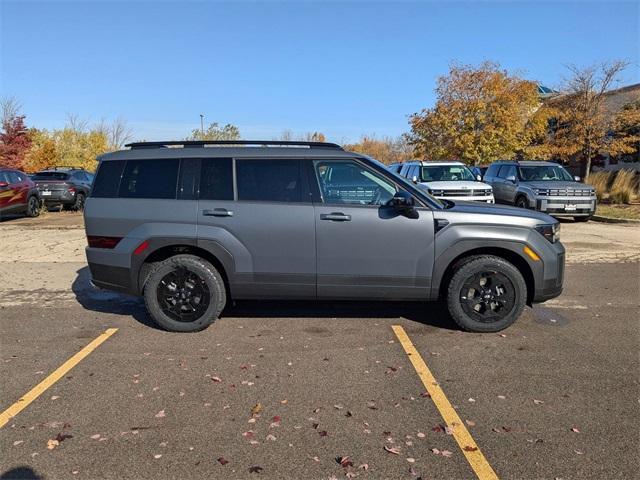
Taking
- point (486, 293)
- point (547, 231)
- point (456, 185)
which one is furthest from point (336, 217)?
point (456, 185)

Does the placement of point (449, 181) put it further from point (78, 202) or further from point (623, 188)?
point (78, 202)

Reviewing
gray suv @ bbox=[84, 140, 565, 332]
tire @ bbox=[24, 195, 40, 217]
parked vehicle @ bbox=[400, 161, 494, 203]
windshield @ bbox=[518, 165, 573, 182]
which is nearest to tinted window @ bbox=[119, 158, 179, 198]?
gray suv @ bbox=[84, 140, 565, 332]

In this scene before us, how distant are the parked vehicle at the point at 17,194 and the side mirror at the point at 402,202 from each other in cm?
1433

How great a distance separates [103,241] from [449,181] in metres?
10.5

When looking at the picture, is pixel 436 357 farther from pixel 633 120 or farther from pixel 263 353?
pixel 633 120

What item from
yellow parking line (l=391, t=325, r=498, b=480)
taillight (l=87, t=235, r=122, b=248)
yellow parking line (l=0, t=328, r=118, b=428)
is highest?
taillight (l=87, t=235, r=122, b=248)

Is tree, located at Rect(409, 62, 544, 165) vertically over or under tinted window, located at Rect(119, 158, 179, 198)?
over

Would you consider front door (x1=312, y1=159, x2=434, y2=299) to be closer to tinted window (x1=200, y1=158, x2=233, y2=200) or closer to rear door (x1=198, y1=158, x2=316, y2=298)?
rear door (x1=198, y1=158, x2=316, y2=298)

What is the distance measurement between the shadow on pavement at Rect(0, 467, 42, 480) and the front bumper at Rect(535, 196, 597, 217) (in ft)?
46.5

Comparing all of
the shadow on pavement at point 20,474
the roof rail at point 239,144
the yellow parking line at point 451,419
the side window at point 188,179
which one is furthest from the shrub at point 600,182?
the shadow on pavement at point 20,474

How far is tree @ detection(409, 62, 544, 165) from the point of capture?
27.6m

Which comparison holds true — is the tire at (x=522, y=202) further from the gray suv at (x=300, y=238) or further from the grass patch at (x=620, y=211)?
the gray suv at (x=300, y=238)

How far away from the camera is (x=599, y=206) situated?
19469 mm

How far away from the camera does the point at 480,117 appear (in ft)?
91.6
